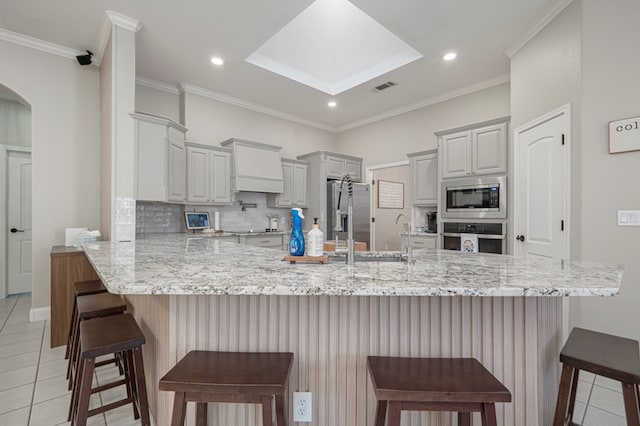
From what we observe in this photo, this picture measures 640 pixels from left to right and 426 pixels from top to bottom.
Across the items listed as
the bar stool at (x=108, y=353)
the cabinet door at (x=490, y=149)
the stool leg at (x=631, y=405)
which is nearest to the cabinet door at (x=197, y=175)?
the bar stool at (x=108, y=353)

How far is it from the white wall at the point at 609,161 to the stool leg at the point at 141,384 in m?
3.14

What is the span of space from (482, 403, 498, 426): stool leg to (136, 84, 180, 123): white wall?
15.8 feet

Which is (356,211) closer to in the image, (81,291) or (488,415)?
(81,291)

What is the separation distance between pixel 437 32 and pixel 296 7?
1.49m

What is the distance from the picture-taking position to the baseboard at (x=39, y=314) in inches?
131

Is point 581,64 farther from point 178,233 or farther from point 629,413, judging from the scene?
point 178,233

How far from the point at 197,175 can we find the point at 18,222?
2.66 meters

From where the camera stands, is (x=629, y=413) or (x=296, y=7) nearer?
(x=629, y=413)

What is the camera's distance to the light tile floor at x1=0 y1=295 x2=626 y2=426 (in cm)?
175

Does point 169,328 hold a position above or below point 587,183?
below

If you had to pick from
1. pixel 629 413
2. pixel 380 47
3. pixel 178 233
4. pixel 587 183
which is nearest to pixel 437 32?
pixel 380 47

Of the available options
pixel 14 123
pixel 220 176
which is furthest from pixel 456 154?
pixel 14 123

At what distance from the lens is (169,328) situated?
4.20 ft

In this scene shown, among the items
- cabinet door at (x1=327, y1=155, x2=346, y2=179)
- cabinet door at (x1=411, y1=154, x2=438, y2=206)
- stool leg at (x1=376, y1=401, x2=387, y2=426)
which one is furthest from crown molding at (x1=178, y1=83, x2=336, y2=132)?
stool leg at (x1=376, y1=401, x2=387, y2=426)
